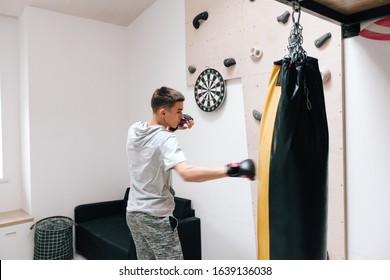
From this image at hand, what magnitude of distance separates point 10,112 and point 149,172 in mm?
2831

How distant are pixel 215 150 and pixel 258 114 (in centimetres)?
70

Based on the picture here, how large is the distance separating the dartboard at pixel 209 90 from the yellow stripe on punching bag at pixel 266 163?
1743 mm

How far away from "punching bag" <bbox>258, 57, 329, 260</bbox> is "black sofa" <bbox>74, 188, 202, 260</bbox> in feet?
6.47

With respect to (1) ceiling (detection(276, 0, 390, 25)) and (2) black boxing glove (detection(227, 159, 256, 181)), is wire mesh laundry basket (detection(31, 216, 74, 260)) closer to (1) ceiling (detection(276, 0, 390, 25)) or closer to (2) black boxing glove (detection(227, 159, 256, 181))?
(2) black boxing glove (detection(227, 159, 256, 181))

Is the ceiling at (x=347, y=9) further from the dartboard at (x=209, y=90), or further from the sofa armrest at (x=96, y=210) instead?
the sofa armrest at (x=96, y=210)

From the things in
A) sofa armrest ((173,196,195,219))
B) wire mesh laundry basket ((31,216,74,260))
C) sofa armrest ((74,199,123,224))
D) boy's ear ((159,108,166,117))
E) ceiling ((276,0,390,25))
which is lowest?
wire mesh laundry basket ((31,216,74,260))

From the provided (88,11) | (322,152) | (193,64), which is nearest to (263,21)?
(193,64)

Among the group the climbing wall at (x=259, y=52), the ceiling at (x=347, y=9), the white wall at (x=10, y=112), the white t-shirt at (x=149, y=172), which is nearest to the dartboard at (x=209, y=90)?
the climbing wall at (x=259, y=52)

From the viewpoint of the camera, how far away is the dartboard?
10.0 ft

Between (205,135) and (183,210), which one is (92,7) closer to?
(205,135)

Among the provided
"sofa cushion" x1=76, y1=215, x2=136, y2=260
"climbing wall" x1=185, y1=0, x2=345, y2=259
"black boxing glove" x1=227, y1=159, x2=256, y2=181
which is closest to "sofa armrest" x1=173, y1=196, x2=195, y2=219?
"sofa cushion" x1=76, y1=215, x2=136, y2=260

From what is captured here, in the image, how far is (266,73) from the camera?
262 centimetres

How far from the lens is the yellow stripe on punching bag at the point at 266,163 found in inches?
48.8
